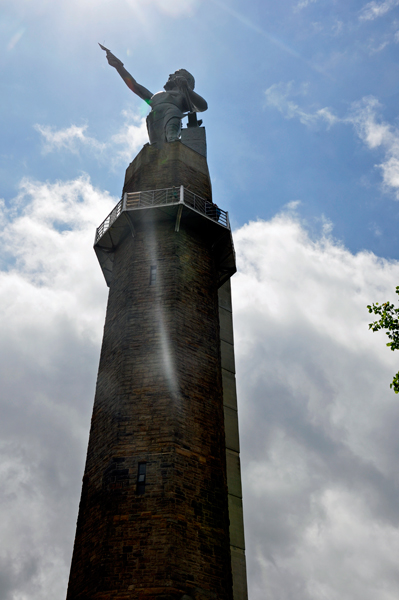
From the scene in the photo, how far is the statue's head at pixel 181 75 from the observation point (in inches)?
1238

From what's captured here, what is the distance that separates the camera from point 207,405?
19891 millimetres

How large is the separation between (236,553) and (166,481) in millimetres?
5069

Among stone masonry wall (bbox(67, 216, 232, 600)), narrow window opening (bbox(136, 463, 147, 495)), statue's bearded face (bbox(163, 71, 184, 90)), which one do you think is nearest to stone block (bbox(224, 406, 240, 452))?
stone masonry wall (bbox(67, 216, 232, 600))

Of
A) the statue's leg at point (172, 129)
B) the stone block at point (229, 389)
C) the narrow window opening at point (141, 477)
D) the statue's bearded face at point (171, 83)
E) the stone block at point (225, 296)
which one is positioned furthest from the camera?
the statue's bearded face at point (171, 83)

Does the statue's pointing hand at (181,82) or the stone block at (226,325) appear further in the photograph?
the statue's pointing hand at (181,82)

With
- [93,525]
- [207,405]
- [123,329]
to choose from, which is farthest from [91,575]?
[123,329]

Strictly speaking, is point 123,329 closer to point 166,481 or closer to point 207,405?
point 207,405

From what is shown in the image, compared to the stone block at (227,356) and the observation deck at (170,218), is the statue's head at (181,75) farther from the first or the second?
the stone block at (227,356)

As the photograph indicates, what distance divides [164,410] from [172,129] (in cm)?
1584

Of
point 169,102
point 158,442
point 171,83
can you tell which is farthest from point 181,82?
point 158,442

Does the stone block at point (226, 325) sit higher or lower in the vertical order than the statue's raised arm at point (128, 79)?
lower

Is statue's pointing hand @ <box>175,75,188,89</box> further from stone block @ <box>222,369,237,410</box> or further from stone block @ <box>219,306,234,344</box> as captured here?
stone block @ <box>222,369,237,410</box>

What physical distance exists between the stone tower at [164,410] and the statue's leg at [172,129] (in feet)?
3.99

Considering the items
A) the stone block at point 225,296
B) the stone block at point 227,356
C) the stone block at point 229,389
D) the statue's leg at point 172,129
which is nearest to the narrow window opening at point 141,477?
the stone block at point 229,389
